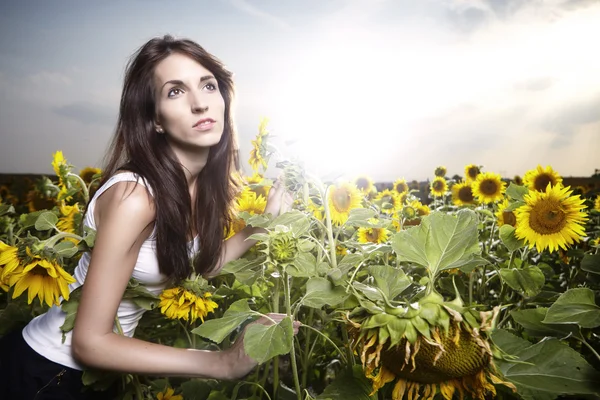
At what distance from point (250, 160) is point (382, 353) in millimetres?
994

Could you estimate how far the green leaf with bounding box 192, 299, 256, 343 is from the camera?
0.77 metres

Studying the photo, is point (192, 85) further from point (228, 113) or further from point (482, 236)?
point (482, 236)

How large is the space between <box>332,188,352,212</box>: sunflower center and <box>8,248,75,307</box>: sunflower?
2.90 feet

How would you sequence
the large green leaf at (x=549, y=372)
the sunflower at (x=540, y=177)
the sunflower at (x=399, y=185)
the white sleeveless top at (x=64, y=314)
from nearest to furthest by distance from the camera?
the large green leaf at (x=549, y=372) → the white sleeveless top at (x=64, y=314) → the sunflower at (x=540, y=177) → the sunflower at (x=399, y=185)

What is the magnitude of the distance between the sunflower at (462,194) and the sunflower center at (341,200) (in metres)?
1.59

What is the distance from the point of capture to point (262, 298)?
1252 mm

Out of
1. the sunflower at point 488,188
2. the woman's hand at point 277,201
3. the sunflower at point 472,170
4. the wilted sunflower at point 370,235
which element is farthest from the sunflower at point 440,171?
the woman's hand at point 277,201

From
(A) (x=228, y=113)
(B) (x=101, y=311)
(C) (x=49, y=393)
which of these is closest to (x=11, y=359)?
(C) (x=49, y=393)

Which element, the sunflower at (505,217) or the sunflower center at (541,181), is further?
the sunflower center at (541,181)

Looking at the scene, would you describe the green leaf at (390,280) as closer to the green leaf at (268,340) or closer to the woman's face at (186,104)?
the green leaf at (268,340)

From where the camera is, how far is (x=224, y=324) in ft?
2.60

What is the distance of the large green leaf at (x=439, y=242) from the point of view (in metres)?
0.67

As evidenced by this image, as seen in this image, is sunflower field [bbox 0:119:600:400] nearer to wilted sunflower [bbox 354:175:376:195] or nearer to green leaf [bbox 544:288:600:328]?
green leaf [bbox 544:288:600:328]

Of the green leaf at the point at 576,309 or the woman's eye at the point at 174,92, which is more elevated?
the woman's eye at the point at 174,92
